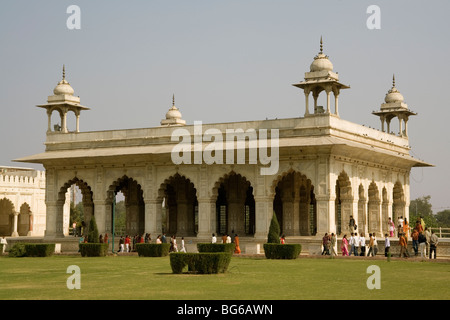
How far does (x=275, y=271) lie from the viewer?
2153 cm

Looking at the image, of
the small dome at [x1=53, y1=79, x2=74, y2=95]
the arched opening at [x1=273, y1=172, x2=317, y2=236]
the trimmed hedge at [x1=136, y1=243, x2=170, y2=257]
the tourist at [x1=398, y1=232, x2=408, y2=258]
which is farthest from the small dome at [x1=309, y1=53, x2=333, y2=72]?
the small dome at [x1=53, y1=79, x2=74, y2=95]

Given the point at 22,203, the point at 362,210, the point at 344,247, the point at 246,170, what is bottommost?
the point at 344,247

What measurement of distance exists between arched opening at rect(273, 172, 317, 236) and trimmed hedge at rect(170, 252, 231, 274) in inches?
690

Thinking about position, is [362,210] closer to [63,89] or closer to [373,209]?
[373,209]

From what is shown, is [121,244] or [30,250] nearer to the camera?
[30,250]

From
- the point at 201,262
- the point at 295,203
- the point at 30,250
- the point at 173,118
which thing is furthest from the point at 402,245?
the point at 173,118

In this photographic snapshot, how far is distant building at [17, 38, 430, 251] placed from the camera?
3316 centimetres

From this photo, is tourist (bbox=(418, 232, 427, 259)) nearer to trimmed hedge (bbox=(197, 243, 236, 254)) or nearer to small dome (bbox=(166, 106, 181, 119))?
trimmed hedge (bbox=(197, 243, 236, 254))

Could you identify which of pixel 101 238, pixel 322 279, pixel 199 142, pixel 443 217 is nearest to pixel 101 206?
pixel 101 238

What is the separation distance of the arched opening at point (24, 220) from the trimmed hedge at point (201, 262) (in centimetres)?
3808

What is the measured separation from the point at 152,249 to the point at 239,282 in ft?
41.7

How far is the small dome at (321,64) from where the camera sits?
110 feet

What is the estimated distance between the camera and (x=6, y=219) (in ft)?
185
